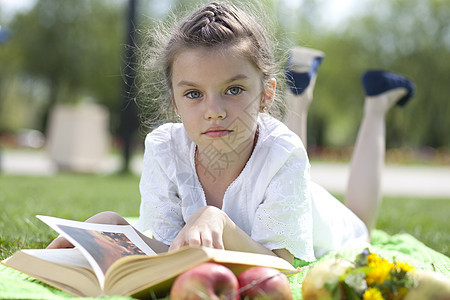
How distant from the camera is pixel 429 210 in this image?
5652 mm

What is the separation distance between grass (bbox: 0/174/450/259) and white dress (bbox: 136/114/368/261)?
0.69 m

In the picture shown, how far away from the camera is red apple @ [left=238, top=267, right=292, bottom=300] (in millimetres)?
1600

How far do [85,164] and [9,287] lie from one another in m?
9.13

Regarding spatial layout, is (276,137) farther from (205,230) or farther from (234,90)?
(205,230)

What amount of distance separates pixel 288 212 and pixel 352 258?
1.93ft

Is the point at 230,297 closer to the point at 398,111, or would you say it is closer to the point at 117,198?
the point at 117,198

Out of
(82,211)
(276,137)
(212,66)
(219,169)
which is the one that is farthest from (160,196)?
(82,211)

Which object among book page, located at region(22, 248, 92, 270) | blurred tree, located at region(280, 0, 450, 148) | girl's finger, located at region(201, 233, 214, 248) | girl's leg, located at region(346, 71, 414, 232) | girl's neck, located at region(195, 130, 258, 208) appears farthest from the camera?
blurred tree, located at region(280, 0, 450, 148)

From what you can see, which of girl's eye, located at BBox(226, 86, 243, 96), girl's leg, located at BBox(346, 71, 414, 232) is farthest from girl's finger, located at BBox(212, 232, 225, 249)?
girl's leg, located at BBox(346, 71, 414, 232)

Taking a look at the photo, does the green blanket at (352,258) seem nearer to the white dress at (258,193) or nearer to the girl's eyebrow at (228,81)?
the white dress at (258,193)

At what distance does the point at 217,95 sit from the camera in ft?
6.91

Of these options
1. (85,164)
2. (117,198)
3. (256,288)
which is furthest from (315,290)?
(85,164)

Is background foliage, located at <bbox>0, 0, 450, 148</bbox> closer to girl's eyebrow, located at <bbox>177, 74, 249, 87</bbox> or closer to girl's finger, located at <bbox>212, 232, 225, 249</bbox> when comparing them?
girl's eyebrow, located at <bbox>177, 74, 249, 87</bbox>

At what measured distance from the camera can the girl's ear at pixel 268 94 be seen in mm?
2411
